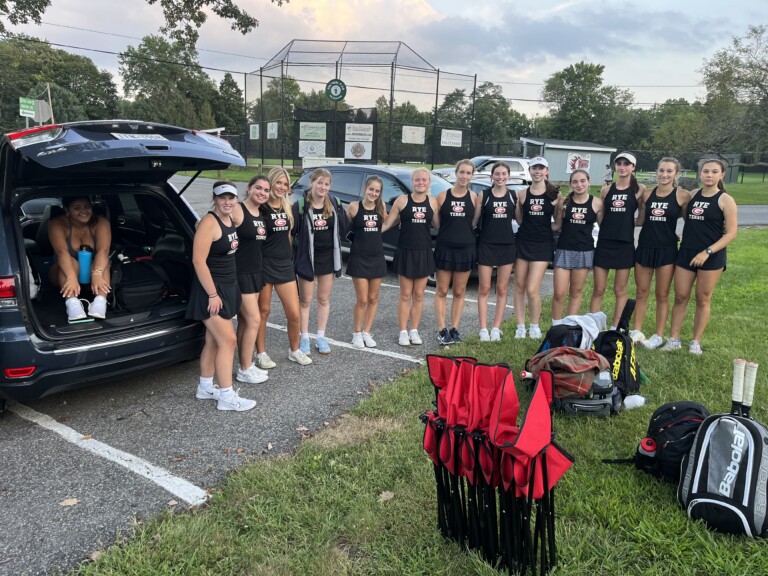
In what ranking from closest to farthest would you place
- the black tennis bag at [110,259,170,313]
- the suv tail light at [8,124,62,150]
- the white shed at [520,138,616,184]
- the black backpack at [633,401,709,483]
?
the black backpack at [633,401,709,483], the suv tail light at [8,124,62,150], the black tennis bag at [110,259,170,313], the white shed at [520,138,616,184]

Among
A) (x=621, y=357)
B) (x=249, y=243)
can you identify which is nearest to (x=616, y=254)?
(x=621, y=357)

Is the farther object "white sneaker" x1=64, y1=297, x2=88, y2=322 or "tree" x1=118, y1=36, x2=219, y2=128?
"tree" x1=118, y1=36, x2=219, y2=128

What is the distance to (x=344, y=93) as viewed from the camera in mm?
21000

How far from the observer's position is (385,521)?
2.59m

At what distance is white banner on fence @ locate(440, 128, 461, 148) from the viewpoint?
856 inches

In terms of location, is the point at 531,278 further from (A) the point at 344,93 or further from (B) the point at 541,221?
(A) the point at 344,93

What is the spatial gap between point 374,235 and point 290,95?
63.0ft

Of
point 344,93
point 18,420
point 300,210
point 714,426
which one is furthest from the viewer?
point 344,93

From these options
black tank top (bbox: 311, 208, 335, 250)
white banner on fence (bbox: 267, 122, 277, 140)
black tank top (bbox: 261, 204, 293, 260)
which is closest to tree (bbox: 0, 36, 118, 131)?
white banner on fence (bbox: 267, 122, 277, 140)

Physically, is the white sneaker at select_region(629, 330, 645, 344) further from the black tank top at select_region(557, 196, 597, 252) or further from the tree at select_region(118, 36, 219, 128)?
the tree at select_region(118, 36, 219, 128)

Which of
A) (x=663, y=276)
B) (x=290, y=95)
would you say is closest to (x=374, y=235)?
(x=663, y=276)

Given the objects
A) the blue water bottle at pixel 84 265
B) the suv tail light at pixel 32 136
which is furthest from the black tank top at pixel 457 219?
the suv tail light at pixel 32 136

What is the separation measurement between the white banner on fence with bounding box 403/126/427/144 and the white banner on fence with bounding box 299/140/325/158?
10.9 feet

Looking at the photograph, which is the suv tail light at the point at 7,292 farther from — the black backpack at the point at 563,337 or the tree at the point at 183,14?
the tree at the point at 183,14
